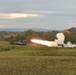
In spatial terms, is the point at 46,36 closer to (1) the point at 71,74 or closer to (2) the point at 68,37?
(2) the point at 68,37

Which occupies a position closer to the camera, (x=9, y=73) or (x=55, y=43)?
(x=9, y=73)

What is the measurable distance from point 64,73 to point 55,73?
→ 87 centimetres

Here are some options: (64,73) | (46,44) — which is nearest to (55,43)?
(46,44)

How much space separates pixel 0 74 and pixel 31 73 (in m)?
2.75

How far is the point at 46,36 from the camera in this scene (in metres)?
133

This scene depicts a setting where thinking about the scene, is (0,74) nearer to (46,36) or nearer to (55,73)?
(55,73)

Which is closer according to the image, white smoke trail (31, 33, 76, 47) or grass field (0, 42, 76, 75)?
grass field (0, 42, 76, 75)

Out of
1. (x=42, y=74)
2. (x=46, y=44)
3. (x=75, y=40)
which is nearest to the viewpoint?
(x=42, y=74)

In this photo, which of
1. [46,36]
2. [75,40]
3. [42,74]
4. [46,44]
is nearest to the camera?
[42,74]

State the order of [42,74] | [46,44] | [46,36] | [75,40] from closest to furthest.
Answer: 1. [42,74]
2. [46,44]
3. [75,40]
4. [46,36]

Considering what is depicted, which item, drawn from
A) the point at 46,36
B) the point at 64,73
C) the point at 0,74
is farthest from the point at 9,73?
the point at 46,36

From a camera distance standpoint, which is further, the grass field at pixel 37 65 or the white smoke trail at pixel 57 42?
the white smoke trail at pixel 57 42

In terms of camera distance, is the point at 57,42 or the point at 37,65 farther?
the point at 57,42

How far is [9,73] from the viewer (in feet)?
95.3
